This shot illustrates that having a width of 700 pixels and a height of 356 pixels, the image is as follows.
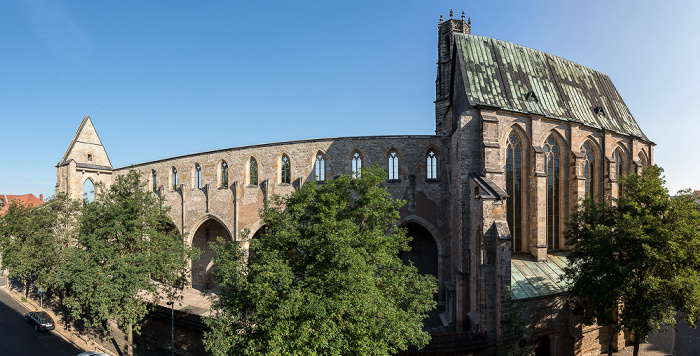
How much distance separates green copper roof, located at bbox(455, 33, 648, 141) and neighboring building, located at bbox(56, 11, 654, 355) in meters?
0.09

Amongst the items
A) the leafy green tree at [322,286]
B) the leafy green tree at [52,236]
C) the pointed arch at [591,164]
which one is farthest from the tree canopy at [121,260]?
the pointed arch at [591,164]

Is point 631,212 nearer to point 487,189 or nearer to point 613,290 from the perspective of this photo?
point 613,290

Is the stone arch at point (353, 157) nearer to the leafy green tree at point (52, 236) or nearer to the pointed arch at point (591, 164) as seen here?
the pointed arch at point (591, 164)

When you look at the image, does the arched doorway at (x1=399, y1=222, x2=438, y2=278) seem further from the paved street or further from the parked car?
the parked car

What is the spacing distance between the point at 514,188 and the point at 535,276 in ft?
16.1

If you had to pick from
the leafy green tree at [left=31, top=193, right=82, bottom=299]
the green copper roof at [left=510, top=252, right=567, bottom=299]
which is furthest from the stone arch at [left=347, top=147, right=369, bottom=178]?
the leafy green tree at [left=31, top=193, right=82, bottom=299]

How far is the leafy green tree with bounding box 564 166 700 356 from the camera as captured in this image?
46.1 feet

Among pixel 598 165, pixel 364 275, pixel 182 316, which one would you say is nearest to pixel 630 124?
pixel 598 165

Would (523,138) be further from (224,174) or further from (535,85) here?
(224,174)

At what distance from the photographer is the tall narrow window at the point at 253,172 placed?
27.6 meters

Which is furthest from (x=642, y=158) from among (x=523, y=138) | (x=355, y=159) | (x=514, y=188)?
(x=355, y=159)

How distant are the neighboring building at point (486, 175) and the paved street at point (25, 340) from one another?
10.1 metres

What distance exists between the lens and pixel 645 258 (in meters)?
14.3

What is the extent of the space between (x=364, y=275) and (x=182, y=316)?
1281 cm
